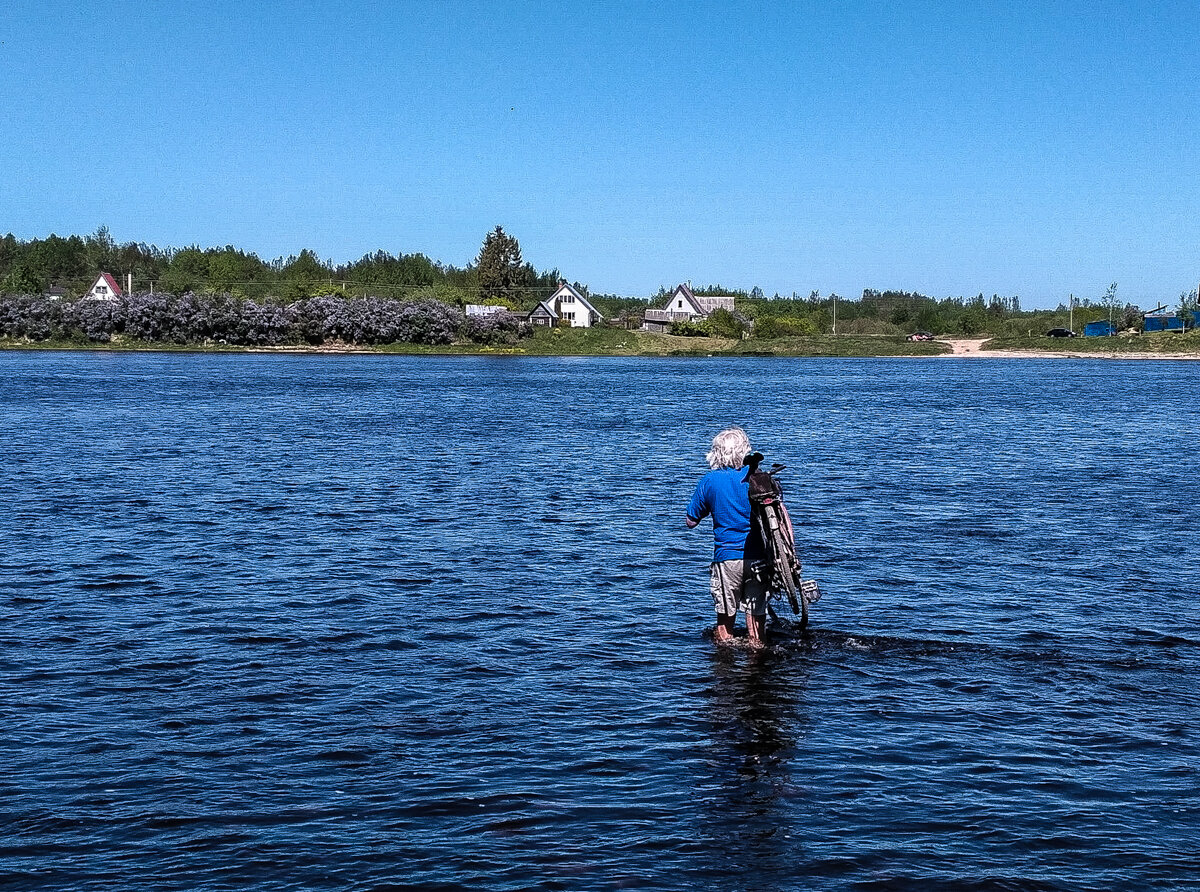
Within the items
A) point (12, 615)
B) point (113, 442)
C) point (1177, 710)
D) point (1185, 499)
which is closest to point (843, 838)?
point (1177, 710)

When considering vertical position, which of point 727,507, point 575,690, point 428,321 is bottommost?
point 575,690

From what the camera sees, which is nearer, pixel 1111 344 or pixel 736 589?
pixel 736 589

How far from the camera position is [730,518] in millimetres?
15445

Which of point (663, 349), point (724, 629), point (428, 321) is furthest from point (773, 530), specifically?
point (663, 349)

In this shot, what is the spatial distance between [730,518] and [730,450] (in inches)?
33.7

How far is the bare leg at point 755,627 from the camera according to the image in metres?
16.2

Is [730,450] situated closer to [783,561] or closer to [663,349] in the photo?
[783,561]

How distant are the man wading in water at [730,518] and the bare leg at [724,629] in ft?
1.13

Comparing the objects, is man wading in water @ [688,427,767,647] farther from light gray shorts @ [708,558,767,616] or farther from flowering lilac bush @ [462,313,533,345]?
flowering lilac bush @ [462,313,533,345]

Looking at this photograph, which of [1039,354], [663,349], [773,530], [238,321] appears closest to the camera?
[773,530]

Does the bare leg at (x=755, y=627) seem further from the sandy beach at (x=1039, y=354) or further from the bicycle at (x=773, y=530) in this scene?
the sandy beach at (x=1039, y=354)

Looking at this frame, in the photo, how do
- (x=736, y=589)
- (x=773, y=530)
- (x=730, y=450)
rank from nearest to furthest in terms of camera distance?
(x=730, y=450) → (x=773, y=530) → (x=736, y=589)

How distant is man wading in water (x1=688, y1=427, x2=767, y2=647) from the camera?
50.7 feet

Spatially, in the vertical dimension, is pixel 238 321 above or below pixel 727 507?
above
